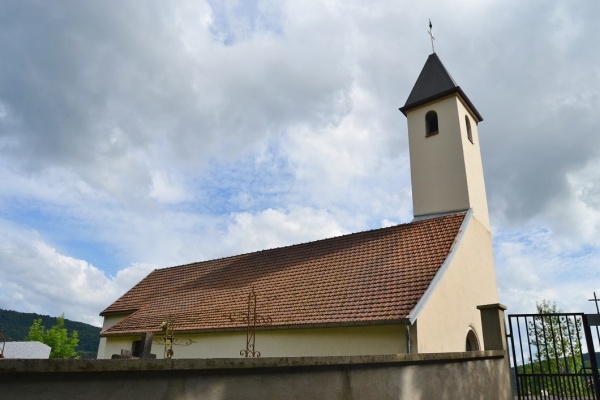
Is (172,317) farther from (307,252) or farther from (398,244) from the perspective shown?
(398,244)

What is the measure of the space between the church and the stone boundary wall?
15.5 ft

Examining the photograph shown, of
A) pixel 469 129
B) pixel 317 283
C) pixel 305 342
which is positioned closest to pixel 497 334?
pixel 305 342

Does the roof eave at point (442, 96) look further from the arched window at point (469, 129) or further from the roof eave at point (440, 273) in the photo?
the roof eave at point (440, 273)

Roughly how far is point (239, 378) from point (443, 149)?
14668 millimetres

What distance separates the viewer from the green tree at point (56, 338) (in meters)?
38.2

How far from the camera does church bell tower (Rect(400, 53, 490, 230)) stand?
15.5 m

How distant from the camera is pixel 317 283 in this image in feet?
43.7

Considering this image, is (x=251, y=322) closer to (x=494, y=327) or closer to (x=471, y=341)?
(x=471, y=341)

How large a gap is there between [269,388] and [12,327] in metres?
81.8

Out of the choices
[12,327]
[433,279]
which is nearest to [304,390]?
[433,279]

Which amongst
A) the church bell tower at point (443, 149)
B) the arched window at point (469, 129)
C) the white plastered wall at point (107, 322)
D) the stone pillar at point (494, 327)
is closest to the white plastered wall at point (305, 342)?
the stone pillar at point (494, 327)

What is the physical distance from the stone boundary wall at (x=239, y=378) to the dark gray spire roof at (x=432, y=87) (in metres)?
13.3

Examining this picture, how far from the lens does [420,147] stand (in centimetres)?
1706

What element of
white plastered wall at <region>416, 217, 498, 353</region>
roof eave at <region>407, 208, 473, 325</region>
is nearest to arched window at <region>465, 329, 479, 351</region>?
white plastered wall at <region>416, 217, 498, 353</region>
